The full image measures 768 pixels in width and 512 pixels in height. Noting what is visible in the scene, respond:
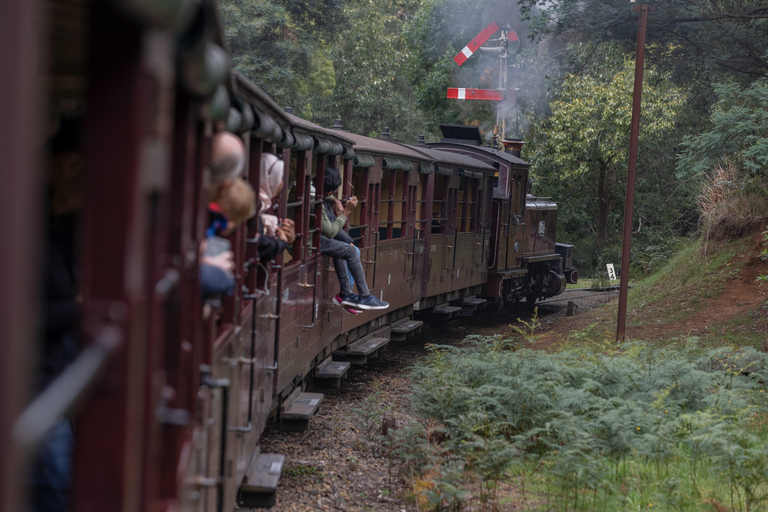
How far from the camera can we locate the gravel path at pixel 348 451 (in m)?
5.79

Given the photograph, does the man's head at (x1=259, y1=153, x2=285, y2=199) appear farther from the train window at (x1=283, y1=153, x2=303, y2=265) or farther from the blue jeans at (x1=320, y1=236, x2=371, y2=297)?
the blue jeans at (x1=320, y1=236, x2=371, y2=297)

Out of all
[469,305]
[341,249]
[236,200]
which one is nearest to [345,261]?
[341,249]

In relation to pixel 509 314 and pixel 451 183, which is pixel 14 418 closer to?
pixel 451 183

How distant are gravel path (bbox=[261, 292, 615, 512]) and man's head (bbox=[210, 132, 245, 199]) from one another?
338 centimetres

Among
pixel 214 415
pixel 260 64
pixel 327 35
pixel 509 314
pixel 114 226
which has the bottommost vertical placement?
pixel 509 314

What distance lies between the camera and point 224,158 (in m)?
2.73

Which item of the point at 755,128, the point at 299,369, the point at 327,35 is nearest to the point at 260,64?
the point at 327,35

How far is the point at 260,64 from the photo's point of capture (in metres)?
22.1

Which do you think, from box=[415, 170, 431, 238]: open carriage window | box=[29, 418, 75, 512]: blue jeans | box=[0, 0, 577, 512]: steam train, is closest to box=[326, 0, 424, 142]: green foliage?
box=[415, 170, 431, 238]: open carriage window

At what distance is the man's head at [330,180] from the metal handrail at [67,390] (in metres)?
6.09

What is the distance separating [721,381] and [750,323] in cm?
502

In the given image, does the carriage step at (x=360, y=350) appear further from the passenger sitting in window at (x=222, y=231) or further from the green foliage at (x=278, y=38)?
the green foliage at (x=278, y=38)

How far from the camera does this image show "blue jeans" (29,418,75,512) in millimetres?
2059

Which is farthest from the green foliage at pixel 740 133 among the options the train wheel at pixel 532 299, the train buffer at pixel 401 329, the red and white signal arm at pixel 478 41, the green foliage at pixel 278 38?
the green foliage at pixel 278 38
